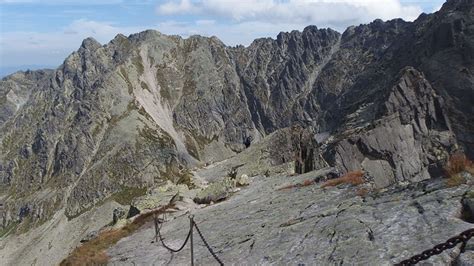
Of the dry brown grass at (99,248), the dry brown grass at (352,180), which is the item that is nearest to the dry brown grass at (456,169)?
the dry brown grass at (352,180)

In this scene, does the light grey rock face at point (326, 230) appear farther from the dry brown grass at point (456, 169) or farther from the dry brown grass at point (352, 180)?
the dry brown grass at point (352, 180)

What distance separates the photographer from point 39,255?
188 metres

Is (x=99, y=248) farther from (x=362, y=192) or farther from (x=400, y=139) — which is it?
(x=400, y=139)

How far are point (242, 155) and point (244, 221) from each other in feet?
260

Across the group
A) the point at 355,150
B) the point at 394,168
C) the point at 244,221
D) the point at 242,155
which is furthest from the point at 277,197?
the point at 394,168

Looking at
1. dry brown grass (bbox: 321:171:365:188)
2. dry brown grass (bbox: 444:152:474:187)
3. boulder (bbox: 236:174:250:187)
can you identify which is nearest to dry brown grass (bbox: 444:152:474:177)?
dry brown grass (bbox: 444:152:474:187)

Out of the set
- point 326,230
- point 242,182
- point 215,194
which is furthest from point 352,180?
point 242,182

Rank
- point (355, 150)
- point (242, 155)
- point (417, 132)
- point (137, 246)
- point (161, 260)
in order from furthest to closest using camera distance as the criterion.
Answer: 1. point (417, 132)
2. point (355, 150)
3. point (242, 155)
4. point (137, 246)
5. point (161, 260)

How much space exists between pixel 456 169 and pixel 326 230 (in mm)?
5911

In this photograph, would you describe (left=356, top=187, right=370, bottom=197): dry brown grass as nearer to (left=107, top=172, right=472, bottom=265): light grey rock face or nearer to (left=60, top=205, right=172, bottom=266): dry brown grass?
(left=107, top=172, right=472, bottom=265): light grey rock face

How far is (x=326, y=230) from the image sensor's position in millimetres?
21297

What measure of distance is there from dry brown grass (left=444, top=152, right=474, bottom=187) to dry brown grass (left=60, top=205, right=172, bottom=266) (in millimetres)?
21471

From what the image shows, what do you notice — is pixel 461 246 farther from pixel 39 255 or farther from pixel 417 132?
pixel 39 255

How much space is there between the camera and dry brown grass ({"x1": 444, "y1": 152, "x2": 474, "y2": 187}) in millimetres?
19641
